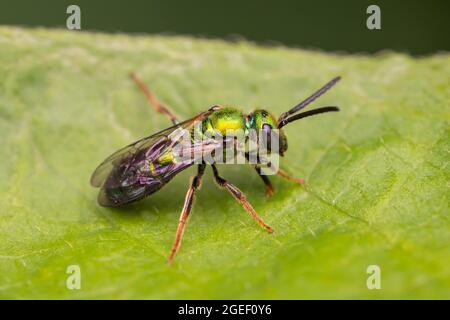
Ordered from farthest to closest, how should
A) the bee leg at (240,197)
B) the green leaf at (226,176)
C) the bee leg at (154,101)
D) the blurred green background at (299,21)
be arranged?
the blurred green background at (299,21)
the bee leg at (154,101)
the bee leg at (240,197)
the green leaf at (226,176)

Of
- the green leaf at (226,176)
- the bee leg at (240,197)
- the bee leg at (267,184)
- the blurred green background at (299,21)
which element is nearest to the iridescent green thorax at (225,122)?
the bee leg at (240,197)

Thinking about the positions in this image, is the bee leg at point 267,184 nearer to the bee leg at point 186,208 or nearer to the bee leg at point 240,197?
the bee leg at point 240,197

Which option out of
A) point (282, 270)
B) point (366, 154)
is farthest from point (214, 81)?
point (282, 270)

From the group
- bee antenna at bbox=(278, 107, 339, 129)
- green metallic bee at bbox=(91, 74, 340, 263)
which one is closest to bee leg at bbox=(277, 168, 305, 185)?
green metallic bee at bbox=(91, 74, 340, 263)

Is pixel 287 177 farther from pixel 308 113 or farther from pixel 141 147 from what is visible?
pixel 141 147

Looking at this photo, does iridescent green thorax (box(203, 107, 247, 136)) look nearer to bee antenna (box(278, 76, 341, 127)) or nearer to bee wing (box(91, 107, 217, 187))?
bee wing (box(91, 107, 217, 187))
